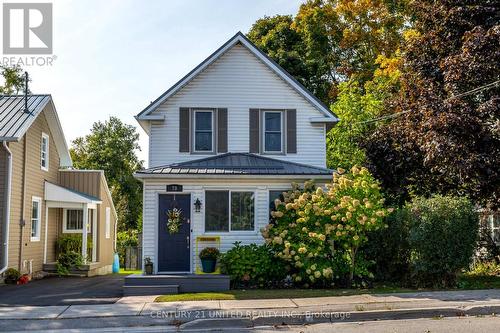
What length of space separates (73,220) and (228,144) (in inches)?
348

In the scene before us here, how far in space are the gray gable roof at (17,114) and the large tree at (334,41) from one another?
16.0m

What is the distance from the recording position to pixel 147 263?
1558cm

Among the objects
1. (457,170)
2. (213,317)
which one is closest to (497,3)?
(457,170)

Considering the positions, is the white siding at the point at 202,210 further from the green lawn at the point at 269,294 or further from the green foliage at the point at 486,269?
the green foliage at the point at 486,269

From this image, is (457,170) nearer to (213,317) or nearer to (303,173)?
(303,173)

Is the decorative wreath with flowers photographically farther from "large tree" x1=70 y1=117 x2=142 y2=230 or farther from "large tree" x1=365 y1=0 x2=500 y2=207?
"large tree" x1=70 y1=117 x2=142 y2=230

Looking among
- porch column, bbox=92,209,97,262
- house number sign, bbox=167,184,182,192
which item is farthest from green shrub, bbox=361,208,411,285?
porch column, bbox=92,209,97,262

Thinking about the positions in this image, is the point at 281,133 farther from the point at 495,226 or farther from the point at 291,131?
the point at 495,226

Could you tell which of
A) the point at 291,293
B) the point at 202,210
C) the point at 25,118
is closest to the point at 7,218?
the point at 25,118

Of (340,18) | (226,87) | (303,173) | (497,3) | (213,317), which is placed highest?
(340,18)

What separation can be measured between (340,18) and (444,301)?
2399 centimetres

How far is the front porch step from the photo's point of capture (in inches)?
560

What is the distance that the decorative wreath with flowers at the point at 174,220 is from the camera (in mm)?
15938

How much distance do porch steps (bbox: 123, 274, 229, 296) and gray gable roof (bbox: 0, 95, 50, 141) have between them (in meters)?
6.63
